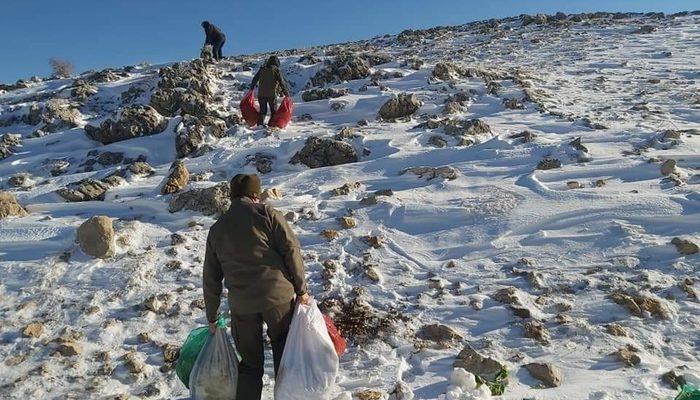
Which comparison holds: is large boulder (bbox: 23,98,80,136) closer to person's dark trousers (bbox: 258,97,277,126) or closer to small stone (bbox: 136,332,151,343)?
person's dark trousers (bbox: 258,97,277,126)

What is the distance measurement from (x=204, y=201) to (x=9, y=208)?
2373mm

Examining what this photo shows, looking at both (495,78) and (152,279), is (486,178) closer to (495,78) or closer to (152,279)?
(152,279)

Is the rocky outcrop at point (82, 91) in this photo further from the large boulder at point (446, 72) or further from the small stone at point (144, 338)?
the small stone at point (144, 338)

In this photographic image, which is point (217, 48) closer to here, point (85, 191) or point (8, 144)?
point (8, 144)

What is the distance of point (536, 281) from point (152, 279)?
3.75 m

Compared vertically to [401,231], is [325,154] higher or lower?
higher

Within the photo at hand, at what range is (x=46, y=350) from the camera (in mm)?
4086

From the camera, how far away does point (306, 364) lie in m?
3.14

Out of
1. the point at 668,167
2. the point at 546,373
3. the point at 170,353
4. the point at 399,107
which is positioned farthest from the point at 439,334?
the point at 399,107

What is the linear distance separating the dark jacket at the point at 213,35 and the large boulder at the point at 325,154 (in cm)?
1057

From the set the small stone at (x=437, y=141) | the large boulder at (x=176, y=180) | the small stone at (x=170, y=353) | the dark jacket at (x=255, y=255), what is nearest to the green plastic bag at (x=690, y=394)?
the dark jacket at (x=255, y=255)

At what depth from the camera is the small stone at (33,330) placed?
4215 mm

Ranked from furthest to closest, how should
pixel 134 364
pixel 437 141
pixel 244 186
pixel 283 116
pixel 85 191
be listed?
pixel 283 116
pixel 437 141
pixel 85 191
pixel 134 364
pixel 244 186

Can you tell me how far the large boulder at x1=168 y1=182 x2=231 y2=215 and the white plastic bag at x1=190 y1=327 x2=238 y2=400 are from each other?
3084mm
